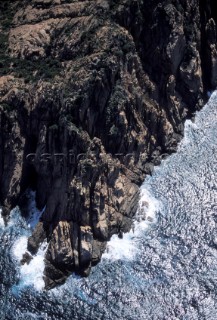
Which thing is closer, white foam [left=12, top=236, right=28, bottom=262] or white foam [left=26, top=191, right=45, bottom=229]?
white foam [left=12, top=236, right=28, bottom=262]

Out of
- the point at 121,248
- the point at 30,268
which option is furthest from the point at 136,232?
the point at 30,268

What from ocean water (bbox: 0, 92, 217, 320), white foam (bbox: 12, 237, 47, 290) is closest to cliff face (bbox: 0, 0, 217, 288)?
white foam (bbox: 12, 237, 47, 290)

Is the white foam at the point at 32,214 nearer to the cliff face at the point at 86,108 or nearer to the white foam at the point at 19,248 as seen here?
the cliff face at the point at 86,108

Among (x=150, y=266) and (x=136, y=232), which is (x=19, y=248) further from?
(x=150, y=266)

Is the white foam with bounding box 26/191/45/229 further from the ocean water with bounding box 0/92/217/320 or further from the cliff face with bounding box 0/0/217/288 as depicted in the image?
the cliff face with bounding box 0/0/217/288

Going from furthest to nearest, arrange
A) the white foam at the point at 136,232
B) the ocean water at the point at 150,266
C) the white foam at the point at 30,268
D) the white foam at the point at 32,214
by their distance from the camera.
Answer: the white foam at the point at 32,214 < the white foam at the point at 136,232 < the white foam at the point at 30,268 < the ocean water at the point at 150,266

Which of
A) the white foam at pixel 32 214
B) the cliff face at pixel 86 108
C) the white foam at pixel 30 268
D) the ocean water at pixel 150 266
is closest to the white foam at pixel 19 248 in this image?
the white foam at pixel 30 268

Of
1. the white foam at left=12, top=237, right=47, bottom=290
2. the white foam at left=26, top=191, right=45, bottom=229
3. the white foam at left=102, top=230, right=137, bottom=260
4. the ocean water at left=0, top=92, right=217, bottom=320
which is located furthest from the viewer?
the white foam at left=26, top=191, right=45, bottom=229
